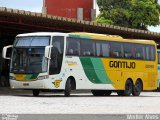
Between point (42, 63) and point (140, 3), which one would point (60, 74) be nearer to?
point (42, 63)

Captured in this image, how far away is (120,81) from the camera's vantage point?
29.5 metres

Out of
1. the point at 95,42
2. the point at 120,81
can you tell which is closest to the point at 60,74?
the point at 95,42

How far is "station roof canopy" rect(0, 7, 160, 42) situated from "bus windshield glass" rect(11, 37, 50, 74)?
3765mm

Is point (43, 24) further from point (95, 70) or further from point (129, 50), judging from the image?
point (95, 70)

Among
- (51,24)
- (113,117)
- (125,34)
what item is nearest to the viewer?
(113,117)

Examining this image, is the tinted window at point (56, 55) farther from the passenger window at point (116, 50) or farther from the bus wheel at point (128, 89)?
the bus wheel at point (128, 89)

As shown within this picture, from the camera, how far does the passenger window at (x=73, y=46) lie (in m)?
25.8

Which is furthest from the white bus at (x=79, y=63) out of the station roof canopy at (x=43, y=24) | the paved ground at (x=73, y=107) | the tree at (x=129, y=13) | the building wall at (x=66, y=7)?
the tree at (x=129, y=13)

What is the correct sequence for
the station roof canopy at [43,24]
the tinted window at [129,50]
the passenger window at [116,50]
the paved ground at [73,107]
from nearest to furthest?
the paved ground at [73,107]
the passenger window at [116,50]
the tinted window at [129,50]
the station roof canopy at [43,24]

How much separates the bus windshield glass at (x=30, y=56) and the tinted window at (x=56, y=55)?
13.1 inches

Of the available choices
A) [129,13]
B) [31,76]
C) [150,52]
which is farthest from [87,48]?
[129,13]

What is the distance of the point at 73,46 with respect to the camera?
26078 millimetres

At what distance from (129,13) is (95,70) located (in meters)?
42.4

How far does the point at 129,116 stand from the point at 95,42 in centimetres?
1342
